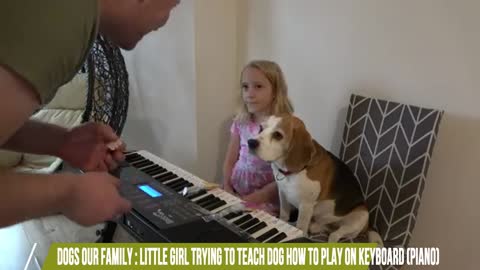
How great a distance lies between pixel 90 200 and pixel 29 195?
85mm

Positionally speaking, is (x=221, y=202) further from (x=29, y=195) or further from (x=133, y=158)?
(x=29, y=195)

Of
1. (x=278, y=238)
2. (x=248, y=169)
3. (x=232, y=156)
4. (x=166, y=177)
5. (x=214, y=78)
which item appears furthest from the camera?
(x=214, y=78)

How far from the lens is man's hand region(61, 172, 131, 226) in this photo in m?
0.64

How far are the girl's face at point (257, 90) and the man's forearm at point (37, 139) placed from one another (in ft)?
3.04

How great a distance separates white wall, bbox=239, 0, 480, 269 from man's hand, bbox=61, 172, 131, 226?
1.18m

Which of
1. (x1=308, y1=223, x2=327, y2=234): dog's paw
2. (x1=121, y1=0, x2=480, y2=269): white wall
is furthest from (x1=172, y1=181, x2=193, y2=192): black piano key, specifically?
(x1=121, y1=0, x2=480, y2=269): white wall

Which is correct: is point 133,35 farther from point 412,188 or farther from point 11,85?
point 412,188

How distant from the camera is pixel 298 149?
1430 mm

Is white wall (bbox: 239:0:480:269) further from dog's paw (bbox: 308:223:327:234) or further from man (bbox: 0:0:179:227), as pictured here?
man (bbox: 0:0:179:227)

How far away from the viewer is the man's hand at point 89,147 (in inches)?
36.3

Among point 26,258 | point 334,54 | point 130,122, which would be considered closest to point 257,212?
point 334,54

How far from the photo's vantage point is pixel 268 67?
69.1 inches

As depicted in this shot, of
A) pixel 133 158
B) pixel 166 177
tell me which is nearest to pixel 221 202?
pixel 166 177

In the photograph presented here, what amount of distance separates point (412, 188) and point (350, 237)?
251 mm
